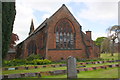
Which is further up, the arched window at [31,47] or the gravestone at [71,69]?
the arched window at [31,47]

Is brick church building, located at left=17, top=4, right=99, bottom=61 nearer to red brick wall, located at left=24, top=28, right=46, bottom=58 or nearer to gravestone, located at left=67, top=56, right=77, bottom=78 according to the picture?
red brick wall, located at left=24, top=28, right=46, bottom=58

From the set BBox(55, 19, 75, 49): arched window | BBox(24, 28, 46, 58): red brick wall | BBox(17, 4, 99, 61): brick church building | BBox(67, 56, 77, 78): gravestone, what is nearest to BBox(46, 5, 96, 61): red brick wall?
BBox(17, 4, 99, 61): brick church building

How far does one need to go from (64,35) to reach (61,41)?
4.37 ft

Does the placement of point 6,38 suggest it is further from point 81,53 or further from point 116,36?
point 116,36

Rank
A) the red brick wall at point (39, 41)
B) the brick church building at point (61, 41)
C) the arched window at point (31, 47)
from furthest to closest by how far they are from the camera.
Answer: the arched window at point (31, 47)
the red brick wall at point (39, 41)
the brick church building at point (61, 41)

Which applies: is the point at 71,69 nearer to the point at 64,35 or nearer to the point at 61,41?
the point at 61,41

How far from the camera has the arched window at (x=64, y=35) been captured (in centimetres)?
2708

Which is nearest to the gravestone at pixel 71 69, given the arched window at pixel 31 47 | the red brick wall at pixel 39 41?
the red brick wall at pixel 39 41

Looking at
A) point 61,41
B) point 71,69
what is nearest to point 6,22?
point 71,69

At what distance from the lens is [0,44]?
927 centimetres

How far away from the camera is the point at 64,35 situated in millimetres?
27578

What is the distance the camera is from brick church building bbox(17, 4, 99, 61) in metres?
26.3

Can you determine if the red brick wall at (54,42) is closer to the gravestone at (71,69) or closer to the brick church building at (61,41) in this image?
the brick church building at (61,41)

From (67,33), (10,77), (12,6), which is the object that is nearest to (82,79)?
(10,77)
